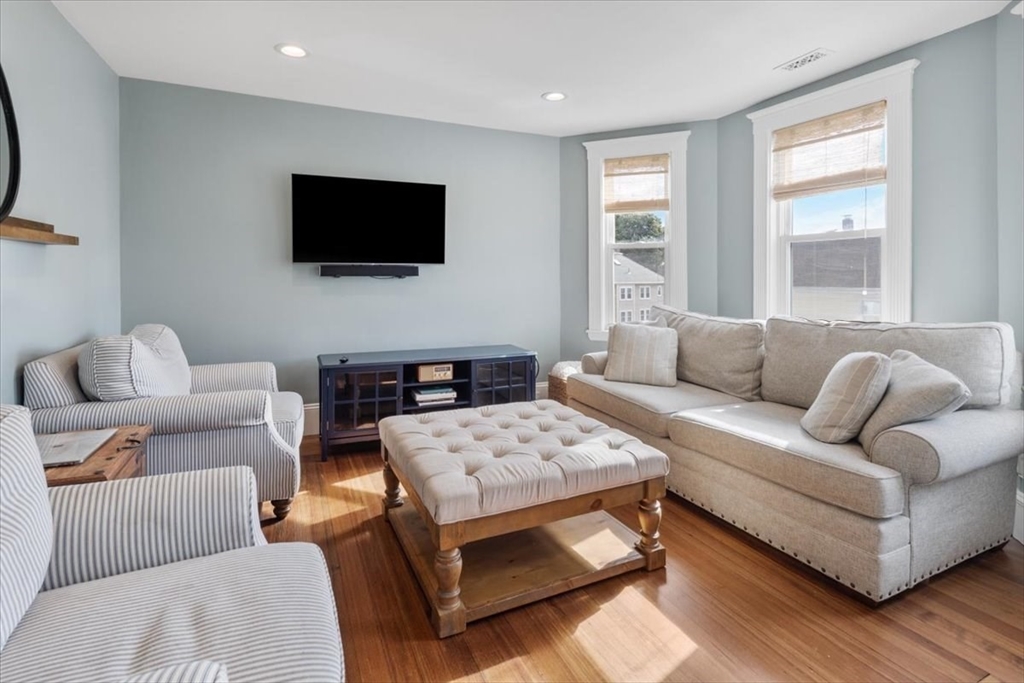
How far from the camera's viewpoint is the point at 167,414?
2.05m

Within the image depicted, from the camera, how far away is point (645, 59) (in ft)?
9.63

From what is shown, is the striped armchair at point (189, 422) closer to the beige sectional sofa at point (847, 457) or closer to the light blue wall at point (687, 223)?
the beige sectional sofa at point (847, 457)

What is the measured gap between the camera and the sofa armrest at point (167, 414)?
6.32 feet

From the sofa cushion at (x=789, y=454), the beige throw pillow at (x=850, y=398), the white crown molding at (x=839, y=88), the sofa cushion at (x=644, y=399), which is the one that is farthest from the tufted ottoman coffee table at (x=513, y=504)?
the white crown molding at (x=839, y=88)

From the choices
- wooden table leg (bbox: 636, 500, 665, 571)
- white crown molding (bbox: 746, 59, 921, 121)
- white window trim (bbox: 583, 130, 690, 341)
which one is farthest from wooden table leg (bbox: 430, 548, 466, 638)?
white crown molding (bbox: 746, 59, 921, 121)

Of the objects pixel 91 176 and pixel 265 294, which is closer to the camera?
pixel 91 176

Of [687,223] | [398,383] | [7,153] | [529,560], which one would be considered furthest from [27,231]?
[687,223]

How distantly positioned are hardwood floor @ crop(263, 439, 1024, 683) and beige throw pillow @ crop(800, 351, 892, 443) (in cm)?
55

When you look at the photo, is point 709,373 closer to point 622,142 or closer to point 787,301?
point 787,301

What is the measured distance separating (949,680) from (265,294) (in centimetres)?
380

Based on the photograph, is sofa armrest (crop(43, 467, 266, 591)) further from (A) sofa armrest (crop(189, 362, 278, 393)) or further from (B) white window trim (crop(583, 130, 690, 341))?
(B) white window trim (crop(583, 130, 690, 341))

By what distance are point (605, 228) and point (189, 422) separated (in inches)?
131

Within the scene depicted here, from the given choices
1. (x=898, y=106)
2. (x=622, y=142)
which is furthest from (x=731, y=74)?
(x=622, y=142)

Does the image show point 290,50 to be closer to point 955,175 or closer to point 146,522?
point 146,522
